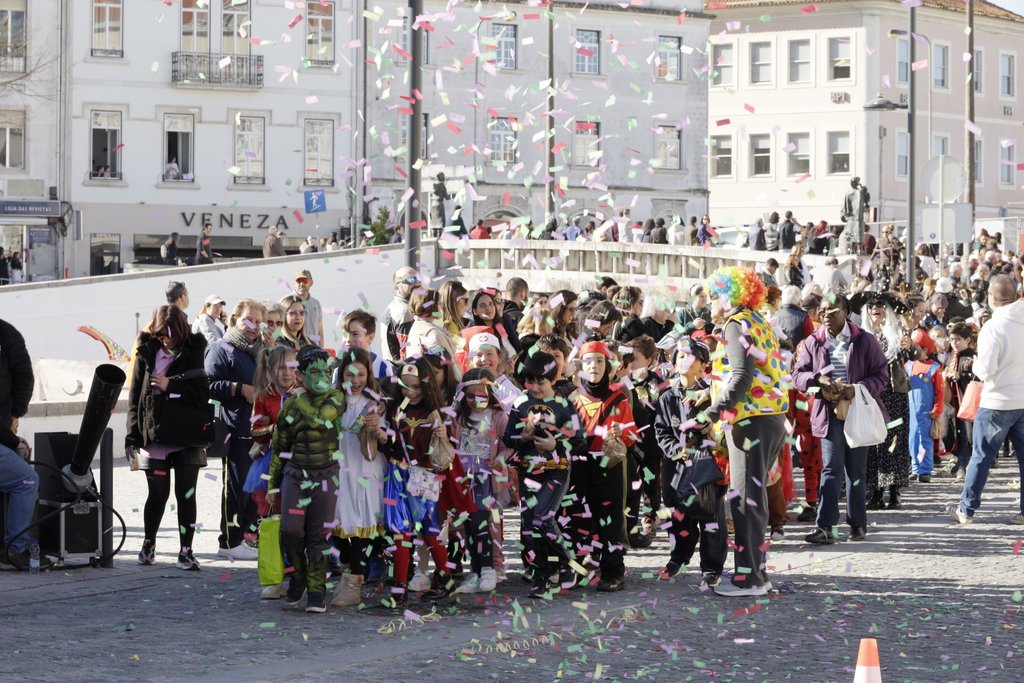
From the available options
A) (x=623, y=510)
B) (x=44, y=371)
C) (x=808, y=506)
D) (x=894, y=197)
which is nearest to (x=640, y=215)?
(x=894, y=197)

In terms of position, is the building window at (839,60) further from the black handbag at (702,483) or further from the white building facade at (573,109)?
the black handbag at (702,483)

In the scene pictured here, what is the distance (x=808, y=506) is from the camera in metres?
13.9

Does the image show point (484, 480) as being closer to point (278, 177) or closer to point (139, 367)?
point (139, 367)

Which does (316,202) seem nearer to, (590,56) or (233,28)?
(233,28)

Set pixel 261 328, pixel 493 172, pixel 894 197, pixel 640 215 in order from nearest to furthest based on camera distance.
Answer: pixel 261 328, pixel 493 172, pixel 640 215, pixel 894 197

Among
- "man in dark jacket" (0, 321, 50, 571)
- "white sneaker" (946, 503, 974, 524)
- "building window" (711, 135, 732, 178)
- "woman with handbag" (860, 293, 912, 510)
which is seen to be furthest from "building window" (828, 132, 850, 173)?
"man in dark jacket" (0, 321, 50, 571)

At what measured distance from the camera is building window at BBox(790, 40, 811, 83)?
6257 cm

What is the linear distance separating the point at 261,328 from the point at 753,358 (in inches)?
152

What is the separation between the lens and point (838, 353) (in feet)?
42.1

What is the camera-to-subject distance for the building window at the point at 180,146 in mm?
48062

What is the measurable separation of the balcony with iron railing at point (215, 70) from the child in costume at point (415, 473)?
3851cm

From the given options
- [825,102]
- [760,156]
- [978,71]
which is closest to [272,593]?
[825,102]

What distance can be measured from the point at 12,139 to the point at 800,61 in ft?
95.9

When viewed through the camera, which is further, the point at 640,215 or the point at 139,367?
the point at 640,215
